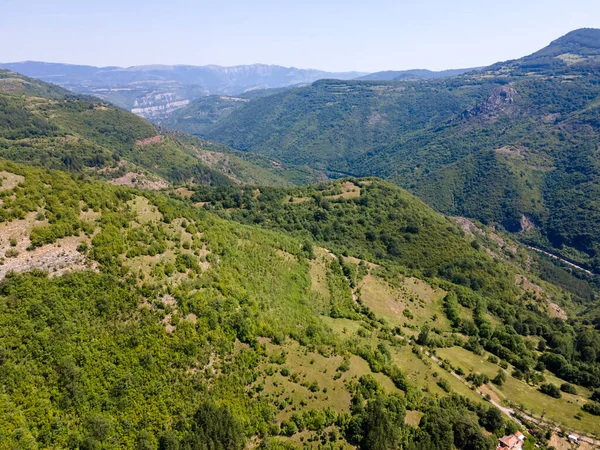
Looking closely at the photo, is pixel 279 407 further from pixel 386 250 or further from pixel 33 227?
pixel 386 250

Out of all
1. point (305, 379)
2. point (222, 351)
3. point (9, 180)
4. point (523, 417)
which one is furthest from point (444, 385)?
point (9, 180)

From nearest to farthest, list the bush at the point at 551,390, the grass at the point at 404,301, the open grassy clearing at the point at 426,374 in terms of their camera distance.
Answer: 1. the open grassy clearing at the point at 426,374
2. the bush at the point at 551,390
3. the grass at the point at 404,301

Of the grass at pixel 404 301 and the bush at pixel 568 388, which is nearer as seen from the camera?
the bush at pixel 568 388

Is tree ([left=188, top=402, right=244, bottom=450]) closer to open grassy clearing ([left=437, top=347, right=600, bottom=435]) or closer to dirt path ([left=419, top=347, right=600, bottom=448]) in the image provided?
dirt path ([left=419, top=347, right=600, bottom=448])

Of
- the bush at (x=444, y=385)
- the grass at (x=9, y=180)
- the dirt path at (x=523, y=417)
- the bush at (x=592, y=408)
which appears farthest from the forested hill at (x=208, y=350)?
the dirt path at (x=523, y=417)

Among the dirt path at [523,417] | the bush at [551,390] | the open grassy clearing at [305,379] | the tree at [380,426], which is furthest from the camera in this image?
the bush at [551,390]

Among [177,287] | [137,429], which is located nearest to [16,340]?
[137,429]

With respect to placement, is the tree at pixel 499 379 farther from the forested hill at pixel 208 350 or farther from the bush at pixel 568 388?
the bush at pixel 568 388

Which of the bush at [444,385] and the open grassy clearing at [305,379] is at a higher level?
the open grassy clearing at [305,379]

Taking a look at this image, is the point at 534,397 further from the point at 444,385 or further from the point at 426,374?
the point at 426,374
